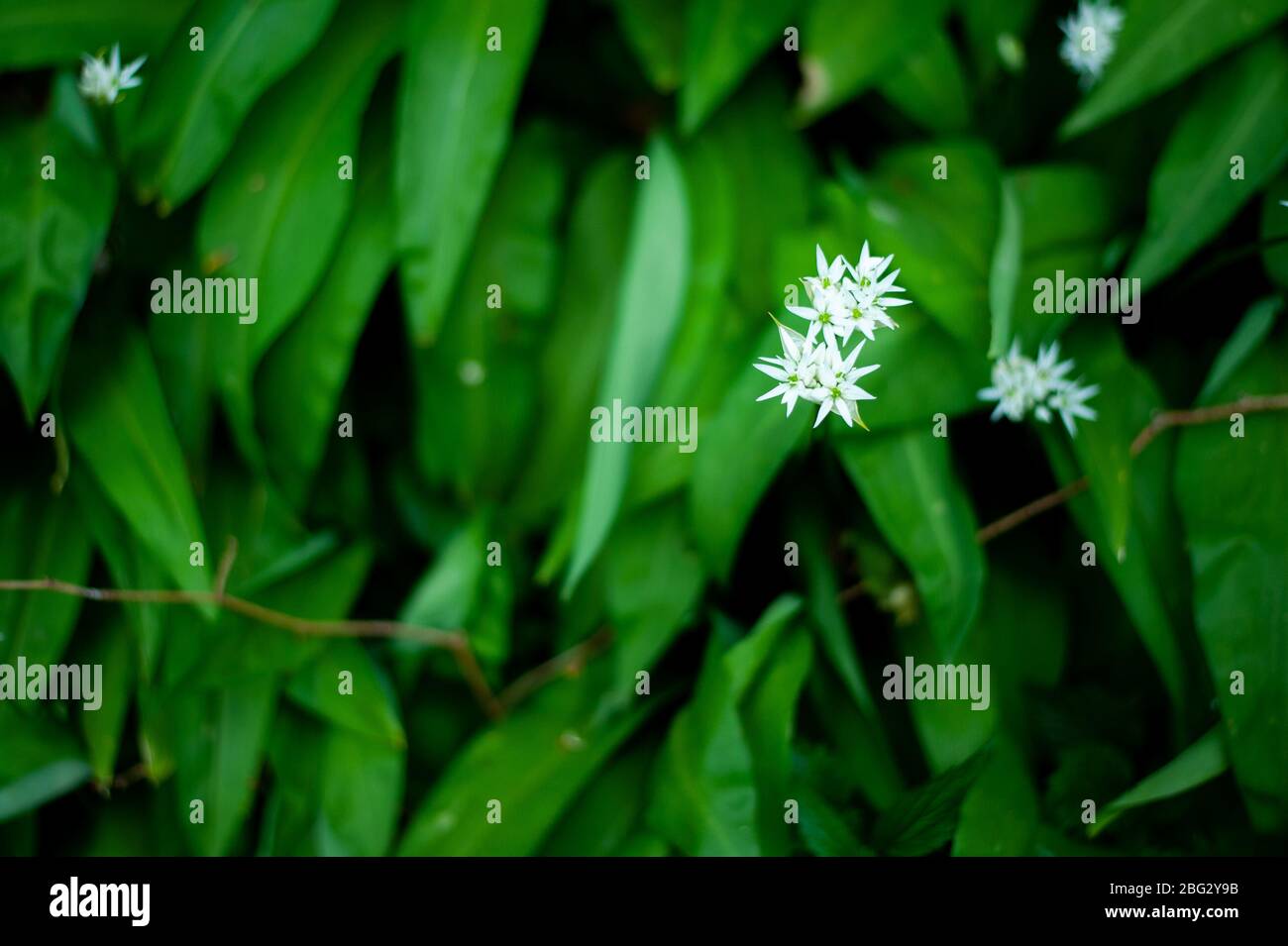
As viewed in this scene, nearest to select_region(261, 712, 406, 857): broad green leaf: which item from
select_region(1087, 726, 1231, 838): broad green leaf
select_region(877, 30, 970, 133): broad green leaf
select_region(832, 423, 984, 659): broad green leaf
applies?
select_region(832, 423, 984, 659): broad green leaf

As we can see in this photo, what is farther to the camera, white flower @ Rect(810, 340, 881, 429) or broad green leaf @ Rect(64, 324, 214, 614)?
broad green leaf @ Rect(64, 324, 214, 614)

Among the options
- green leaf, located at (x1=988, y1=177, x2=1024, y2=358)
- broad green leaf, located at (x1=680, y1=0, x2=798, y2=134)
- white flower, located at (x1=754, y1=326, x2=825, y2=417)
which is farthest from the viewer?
broad green leaf, located at (x1=680, y1=0, x2=798, y2=134)

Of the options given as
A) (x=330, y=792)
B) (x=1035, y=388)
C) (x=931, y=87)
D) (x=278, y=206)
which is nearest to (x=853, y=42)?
(x=931, y=87)

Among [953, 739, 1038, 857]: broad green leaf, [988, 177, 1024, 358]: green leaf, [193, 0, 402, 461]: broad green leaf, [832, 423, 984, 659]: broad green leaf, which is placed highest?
[193, 0, 402, 461]: broad green leaf

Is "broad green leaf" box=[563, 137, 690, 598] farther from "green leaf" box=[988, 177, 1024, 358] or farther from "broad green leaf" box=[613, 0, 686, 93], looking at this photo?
"green leaf" box=[988, 177, 1024, 358]

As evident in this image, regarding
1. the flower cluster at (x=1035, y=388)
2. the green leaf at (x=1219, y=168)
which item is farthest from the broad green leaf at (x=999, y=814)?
the green leaf at (x=1219, y=168)

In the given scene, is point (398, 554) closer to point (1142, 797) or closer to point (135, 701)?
point (135, 701)

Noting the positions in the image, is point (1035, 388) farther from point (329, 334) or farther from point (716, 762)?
point (329, 334)

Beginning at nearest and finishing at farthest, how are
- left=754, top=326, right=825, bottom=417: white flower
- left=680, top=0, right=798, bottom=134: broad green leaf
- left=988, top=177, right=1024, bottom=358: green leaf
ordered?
left=754, top=326, right=825, bottom=417: white flower < left=988, top=177, right=1024, bottom=358: green leaf < left=680, top=0, right=798, bottom=134: broad green leaf
